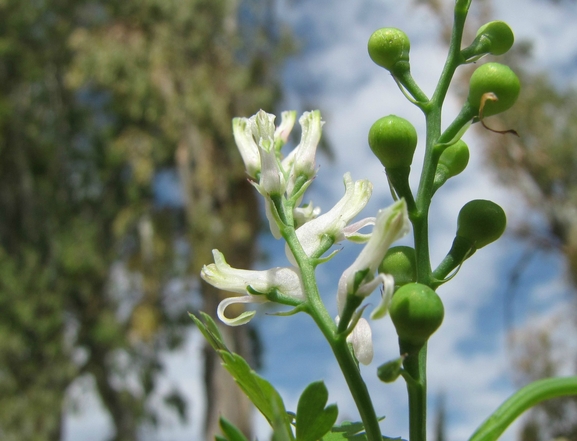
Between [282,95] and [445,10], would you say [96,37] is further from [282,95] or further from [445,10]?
[445,10]

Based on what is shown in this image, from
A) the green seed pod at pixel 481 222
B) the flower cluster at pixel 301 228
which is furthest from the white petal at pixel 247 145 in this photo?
the green seed pod at pixel 481 222

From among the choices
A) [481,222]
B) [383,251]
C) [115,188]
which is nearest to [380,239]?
[383,251]

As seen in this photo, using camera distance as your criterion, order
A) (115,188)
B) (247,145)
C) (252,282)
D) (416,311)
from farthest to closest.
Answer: (115,188) → (247,145) → (252,282) → (416,311)

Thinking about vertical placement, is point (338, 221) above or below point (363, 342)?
above

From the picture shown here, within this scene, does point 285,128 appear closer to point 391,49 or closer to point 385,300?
point 391,49

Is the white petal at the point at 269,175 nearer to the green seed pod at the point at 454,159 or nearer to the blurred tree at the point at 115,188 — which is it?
the green seed pod at the point at 454,159

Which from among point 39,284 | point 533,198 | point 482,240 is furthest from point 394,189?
point 39,284

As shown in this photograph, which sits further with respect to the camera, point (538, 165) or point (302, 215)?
point (538, 165)

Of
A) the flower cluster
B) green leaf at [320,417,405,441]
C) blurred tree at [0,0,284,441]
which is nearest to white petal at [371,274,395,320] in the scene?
the flower cluster
